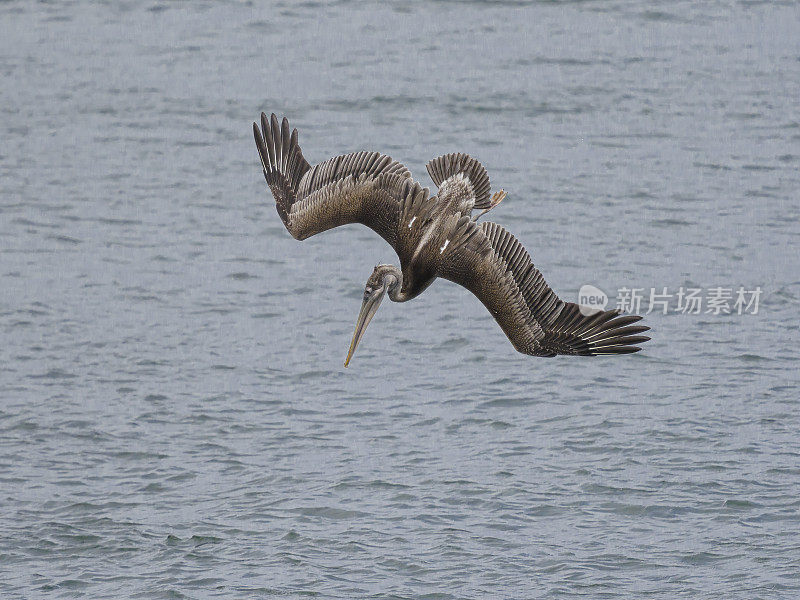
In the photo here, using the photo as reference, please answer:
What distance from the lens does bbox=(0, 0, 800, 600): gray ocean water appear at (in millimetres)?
17219

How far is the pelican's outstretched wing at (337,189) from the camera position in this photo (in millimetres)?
13344

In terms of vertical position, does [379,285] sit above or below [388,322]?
above

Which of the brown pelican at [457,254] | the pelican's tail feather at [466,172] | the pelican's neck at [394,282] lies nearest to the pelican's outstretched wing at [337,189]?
the brown pelican at [457,254]

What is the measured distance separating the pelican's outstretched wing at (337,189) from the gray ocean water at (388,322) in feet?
14.6

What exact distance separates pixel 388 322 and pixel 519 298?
10797 millimetres

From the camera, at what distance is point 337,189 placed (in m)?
13.7

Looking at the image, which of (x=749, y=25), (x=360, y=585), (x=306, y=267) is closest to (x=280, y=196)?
(x=360, y=585)

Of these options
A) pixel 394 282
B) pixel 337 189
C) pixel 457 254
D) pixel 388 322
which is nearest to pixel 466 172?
pixel 457 254

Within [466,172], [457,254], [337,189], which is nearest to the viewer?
[457,254]

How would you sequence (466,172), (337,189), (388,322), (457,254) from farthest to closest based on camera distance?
(388,322) → (337,189) → (466,172) → (457,254)

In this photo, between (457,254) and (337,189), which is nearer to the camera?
(457,254)

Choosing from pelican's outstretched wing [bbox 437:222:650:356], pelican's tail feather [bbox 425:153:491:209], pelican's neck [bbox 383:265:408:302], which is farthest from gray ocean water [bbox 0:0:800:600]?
pelican's tail feather [bbox 425:153:491:209]

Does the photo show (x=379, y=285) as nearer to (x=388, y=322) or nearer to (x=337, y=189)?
(x=337, y=189)

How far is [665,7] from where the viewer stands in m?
36.8
